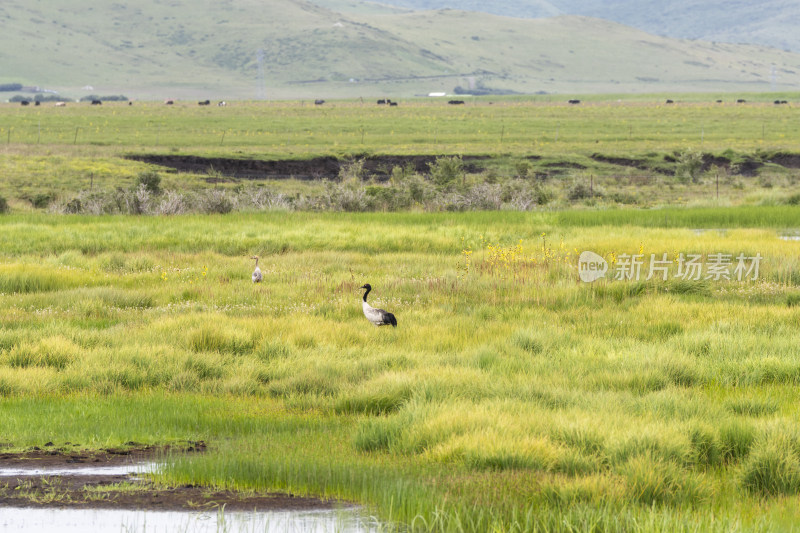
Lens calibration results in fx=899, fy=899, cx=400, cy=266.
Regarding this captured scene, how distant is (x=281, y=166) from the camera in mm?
60656

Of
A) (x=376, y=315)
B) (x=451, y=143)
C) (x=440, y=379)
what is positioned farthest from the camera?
(x=451, y=143)

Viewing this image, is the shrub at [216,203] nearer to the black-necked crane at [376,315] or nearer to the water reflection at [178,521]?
the black-necked crane at [376,315]

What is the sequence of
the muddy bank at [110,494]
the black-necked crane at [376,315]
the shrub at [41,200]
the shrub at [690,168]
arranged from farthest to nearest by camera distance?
the shrub at [690,168] < the shrub at [41,200] < the black-necked crane at [376,315] < the muddy bank at [110,494]

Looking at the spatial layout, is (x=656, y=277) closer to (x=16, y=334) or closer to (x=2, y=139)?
(x=16, y=334)

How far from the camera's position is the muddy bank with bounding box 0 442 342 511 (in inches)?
293

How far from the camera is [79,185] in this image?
1839 inches

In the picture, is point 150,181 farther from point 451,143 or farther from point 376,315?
point 451,143

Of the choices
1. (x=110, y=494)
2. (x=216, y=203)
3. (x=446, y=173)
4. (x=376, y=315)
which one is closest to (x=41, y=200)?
(x=216, y=203)

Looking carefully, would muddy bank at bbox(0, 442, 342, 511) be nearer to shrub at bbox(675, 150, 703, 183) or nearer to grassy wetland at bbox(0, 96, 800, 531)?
grassy wetland at bbox(0, 96, 800, 531)

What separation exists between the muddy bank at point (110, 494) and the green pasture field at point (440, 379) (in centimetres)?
28

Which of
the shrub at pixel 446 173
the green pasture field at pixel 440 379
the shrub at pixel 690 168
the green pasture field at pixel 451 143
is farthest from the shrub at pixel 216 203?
the shrub at pixel 690 168

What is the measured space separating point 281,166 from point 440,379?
51.1m

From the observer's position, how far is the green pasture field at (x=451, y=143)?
49.5m

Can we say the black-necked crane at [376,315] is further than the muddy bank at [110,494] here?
Yes
